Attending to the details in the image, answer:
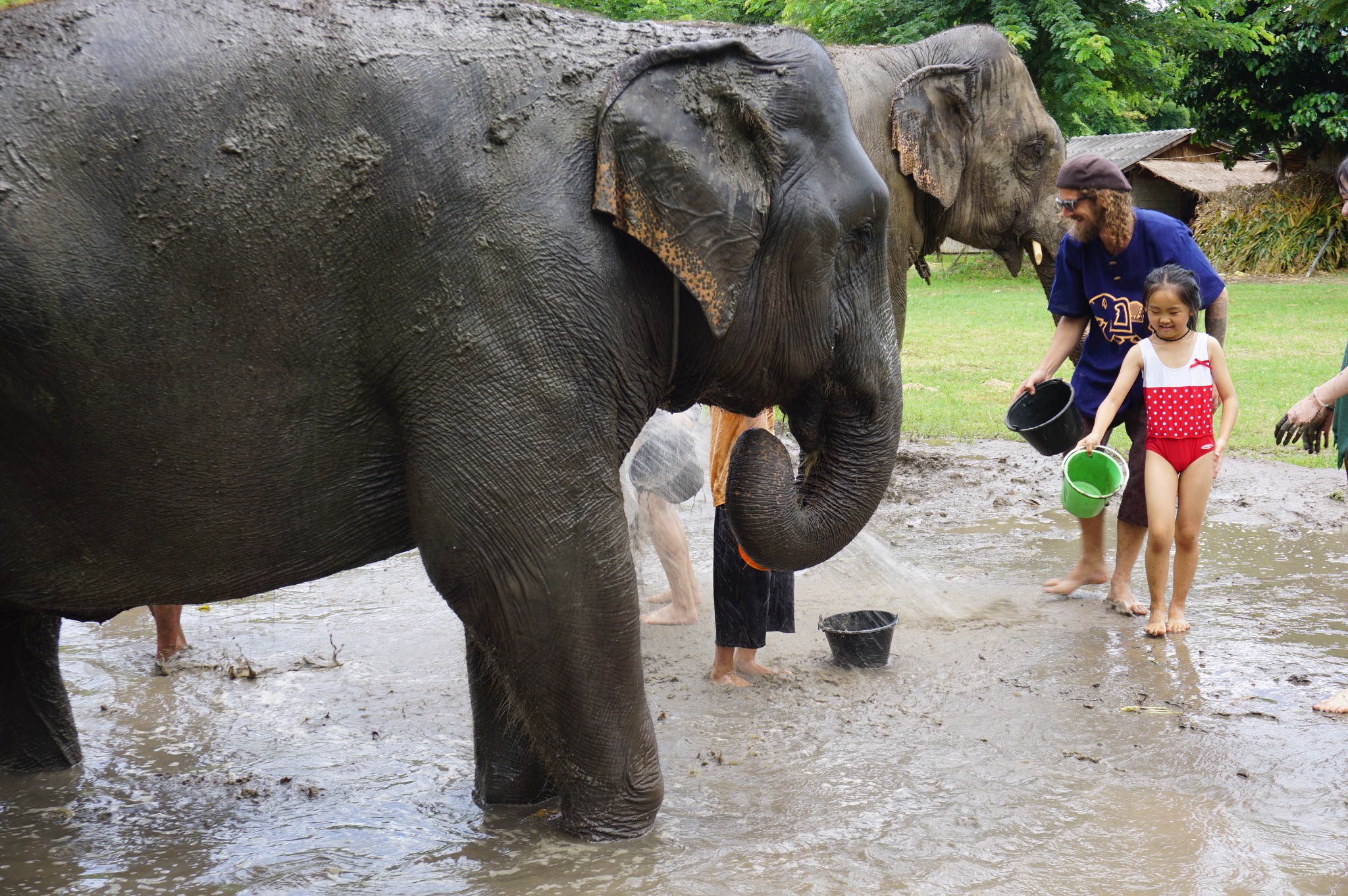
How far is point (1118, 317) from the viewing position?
228 inches

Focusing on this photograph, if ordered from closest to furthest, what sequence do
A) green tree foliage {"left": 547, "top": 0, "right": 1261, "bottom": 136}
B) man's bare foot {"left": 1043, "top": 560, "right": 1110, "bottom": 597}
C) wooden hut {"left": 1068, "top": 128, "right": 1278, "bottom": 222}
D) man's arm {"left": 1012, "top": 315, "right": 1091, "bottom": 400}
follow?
1. man's bare foot {"left": 1043, "top": 560, "right": 1110, "bottom": 597}
2. man's arm {"left": 1012, "top": 315, "right": 1091, "bottom": 400}
3. green tree foliage {"left": 547, "top": 0, "right": 1261, "bottom": 136}
4. wooden hut {"left": 1068, "top": 128, "right": 1278, "bottom": 222}

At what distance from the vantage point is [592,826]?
3.30m

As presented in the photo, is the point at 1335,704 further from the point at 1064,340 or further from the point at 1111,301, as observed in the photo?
the point at 1064,340

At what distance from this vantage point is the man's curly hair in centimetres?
562

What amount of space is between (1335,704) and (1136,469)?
5.32ft

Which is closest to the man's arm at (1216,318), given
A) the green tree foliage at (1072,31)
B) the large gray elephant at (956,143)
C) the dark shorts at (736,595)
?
the large gray elephant at (956,143)

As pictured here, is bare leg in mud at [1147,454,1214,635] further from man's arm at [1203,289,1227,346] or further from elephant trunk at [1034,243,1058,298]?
elephant trunk at [1034,243,1058,298]

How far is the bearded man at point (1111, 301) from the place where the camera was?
5.63 meters

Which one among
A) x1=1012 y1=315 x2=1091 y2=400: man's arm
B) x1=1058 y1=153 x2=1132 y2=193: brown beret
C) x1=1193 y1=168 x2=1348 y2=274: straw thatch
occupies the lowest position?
x1=1012 y1=315 x2=1091 y2=400: man's arm

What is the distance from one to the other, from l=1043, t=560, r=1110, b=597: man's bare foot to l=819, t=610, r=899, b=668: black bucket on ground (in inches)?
48.9

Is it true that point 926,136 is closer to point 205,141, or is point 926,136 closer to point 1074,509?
point 1074,509

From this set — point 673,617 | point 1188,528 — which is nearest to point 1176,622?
point 1188,528

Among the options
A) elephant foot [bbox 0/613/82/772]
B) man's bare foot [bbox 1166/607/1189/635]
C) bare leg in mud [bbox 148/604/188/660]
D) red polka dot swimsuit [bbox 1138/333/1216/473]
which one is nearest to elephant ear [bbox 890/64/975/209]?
red polka dot swimsuit [bbox 1138/333/1216/473]

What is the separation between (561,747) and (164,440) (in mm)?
1195
